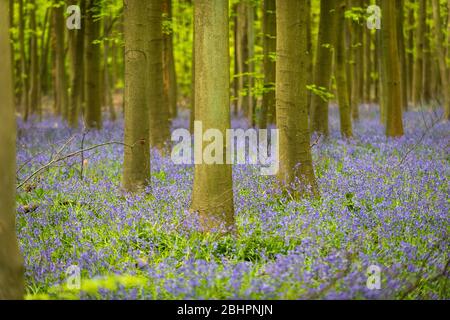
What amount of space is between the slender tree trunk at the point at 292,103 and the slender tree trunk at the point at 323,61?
503 cm

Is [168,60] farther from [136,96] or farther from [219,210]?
[219,210]

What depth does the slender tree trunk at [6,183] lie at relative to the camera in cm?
402

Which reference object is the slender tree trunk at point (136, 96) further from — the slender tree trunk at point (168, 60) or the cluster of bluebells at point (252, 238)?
the slender tree trunk at point (168, 60)

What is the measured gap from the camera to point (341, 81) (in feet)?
49.2

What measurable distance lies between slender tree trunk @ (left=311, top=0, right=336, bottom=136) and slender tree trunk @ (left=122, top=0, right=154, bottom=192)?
5499 millimetres

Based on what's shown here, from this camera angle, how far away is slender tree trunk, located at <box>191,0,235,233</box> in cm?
623

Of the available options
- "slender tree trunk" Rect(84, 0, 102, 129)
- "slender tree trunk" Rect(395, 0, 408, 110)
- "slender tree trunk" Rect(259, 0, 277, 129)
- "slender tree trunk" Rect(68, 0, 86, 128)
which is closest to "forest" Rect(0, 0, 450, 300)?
"slender tree trunk" Rect(259, 0, 277, 129)

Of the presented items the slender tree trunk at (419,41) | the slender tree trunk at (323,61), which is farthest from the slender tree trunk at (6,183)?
the slender tree trunk at (419,41)

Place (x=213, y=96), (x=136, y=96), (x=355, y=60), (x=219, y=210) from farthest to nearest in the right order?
(x=355, y=60) → (x=136, y=96) → (x=219, y=210) → (x=213, y=96)

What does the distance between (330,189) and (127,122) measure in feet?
10.4

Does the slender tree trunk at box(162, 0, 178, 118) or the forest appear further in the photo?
the slender tree trunk at box(162, 0, 178, 118)

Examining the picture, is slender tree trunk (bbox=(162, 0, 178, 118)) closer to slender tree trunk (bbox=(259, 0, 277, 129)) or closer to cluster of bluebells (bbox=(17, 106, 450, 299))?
slender tree trunk (bbox=(259, 0, 277, 129))

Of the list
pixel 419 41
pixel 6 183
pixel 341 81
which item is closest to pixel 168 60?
pixel 341 81

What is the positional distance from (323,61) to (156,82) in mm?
4314
